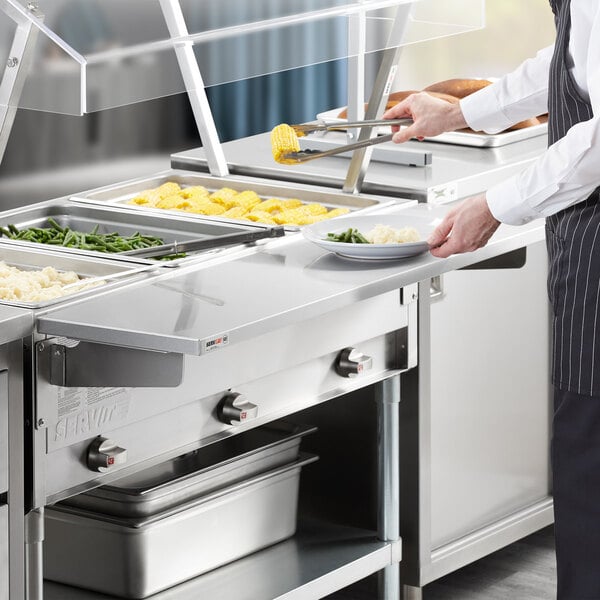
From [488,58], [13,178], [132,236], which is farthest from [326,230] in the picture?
[13,178]

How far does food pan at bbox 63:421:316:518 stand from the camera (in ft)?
7.02

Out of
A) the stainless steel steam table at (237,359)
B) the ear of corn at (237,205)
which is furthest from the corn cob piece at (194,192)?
the stainless steel steam table at (237,359)

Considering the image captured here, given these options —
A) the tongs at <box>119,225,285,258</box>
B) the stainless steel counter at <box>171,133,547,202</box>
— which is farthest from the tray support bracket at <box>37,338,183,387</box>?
the stainless steel counter at <box>171,133,547,202</box>

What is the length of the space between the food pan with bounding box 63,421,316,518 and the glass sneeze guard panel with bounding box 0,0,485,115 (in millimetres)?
636

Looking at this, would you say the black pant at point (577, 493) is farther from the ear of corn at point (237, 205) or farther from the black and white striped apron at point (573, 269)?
the ear of corn at point (237, 205)

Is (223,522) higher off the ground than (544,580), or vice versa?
(223,522)

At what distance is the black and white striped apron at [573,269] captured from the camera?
185 cm

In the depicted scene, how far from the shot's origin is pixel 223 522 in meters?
2.24

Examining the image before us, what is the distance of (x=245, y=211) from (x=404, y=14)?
18.2 inches

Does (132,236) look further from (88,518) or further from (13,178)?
(13,178)

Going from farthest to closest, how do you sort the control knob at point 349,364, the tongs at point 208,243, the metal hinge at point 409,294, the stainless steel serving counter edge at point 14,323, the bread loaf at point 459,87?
the bread loaf at point 459,87
the metal hinge at point 409,294
the control knob at point 349,364
the tongs at point 208,243
the stainless steel serving counter edge at point 14,323

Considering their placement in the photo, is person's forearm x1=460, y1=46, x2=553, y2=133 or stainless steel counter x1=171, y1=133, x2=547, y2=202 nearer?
person's forearm x1=460, y1=46, x2=553, y2=133

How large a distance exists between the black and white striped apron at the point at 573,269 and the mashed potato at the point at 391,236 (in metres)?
0.28

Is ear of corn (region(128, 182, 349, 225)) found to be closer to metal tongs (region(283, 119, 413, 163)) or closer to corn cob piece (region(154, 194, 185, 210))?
corn cob piece (region(154, 194, 185, 210))
